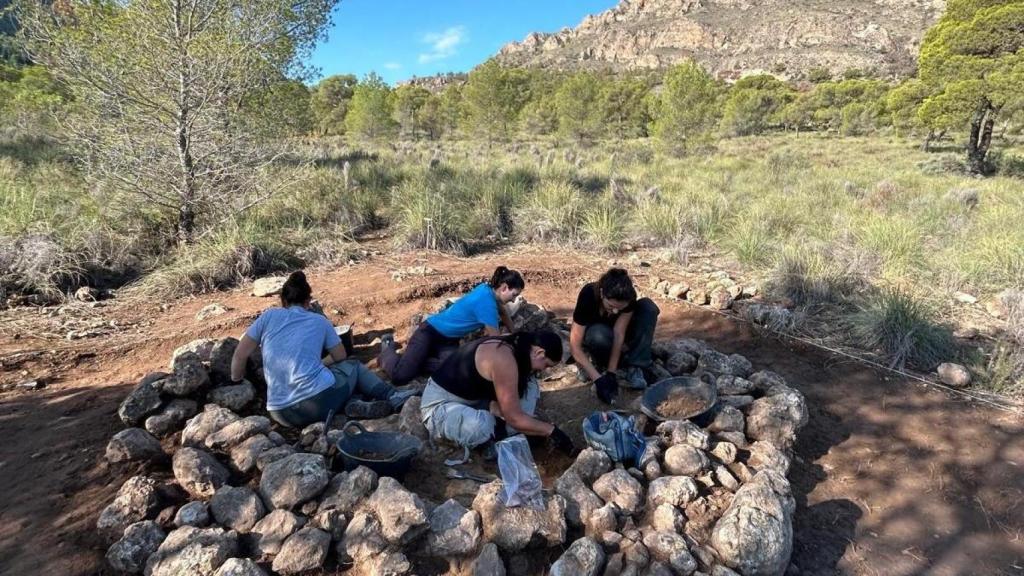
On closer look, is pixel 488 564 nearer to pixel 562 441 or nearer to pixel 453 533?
pixel 453 533

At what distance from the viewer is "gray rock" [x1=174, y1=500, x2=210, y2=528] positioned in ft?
6.97

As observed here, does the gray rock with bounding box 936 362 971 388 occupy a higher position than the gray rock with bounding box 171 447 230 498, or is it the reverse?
the gray rock with bounding box 171 447 230 498

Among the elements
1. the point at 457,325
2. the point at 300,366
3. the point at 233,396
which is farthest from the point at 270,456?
the point at 457,325

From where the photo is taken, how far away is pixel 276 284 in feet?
17.4

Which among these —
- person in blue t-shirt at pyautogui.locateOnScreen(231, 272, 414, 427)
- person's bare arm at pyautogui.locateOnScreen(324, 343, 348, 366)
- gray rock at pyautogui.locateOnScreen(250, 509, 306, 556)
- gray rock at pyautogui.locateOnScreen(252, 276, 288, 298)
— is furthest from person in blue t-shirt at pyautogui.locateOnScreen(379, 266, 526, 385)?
gray rock at pyautogui.locateOnScreen(252, 276, 288, 298)

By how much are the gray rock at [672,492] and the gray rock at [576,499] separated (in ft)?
0.80

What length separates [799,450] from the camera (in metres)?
3.11

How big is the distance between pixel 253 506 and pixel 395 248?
4950 millimetres

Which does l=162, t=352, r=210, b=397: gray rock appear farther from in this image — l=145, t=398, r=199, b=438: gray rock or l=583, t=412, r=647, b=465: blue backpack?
l=583, t=412, r=647, b=465: blue backpack

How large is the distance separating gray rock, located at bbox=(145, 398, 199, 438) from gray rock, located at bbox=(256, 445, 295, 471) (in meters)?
0.71

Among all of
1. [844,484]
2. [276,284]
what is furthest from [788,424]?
[276,284]

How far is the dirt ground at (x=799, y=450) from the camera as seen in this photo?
2344 mm

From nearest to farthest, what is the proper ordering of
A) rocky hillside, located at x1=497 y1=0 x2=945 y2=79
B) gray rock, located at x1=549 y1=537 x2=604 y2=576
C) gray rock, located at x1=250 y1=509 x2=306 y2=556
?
gray rock, located at x1=549 y1=537 x2=604 y2=576, gray rock, located at x1=250 y1=509 x2=306 y2=556, rocky hillside, located at x1=497 y1=0 x2=945 y2=79

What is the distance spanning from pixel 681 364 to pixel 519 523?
1.97m
